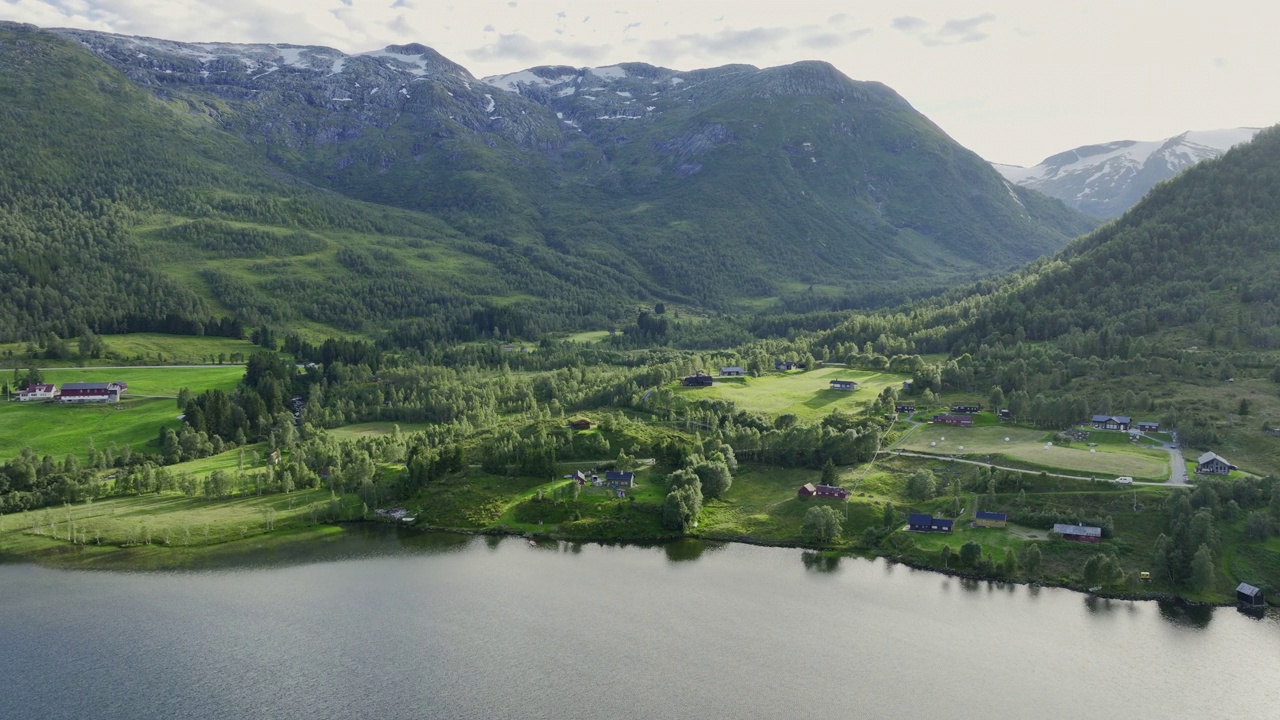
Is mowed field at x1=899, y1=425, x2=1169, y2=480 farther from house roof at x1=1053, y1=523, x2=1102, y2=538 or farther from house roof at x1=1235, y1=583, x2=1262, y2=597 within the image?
house roof at x1=1235, y1=583, x2=1262, y2=597

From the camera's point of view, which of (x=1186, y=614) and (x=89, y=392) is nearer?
(x=1186, y=614)

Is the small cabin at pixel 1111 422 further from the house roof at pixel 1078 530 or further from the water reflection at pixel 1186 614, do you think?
the water reflection at pixel 1186 614

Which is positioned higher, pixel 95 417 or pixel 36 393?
pixel 36 393

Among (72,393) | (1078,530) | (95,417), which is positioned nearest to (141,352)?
(72,393)

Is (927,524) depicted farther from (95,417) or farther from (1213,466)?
(95,417)

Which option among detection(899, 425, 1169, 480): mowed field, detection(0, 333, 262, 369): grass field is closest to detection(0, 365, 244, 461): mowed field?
detection(0, 333, 262, 369): grass field

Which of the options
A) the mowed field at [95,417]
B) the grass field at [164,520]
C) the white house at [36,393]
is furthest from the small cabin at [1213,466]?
the white house at [36,393]

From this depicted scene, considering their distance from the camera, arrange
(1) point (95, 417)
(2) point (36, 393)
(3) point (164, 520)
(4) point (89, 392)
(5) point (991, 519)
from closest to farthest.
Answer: (5) point (991, 519) → (3) point (164, 520) → (1) point (95, 417) → (2) point (36, 393) → (4) point (89, 392)
